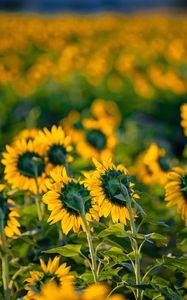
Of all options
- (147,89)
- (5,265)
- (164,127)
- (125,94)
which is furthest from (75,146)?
(125,94)

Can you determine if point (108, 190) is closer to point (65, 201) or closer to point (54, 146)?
point (65, 201)

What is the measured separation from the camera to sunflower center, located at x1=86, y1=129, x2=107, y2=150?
156 inches

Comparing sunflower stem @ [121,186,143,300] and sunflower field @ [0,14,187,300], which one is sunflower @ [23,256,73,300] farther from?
sunflower stem @ [121,186,143,300]

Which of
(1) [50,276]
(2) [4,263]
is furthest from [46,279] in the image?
(2) [4,263]

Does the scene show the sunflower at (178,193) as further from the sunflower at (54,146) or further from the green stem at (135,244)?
the sunflower at (54,146)

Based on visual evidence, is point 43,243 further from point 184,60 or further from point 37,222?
point 184,60

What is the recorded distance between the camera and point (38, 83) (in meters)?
7.89

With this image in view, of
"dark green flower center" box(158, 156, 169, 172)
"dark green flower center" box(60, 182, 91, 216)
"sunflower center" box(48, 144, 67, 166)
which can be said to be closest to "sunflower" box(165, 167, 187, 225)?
"dark green flower center" box(60, 182, 91, 216)

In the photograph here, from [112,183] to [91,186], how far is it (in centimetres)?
7

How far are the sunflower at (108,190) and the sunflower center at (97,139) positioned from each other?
1743 mm

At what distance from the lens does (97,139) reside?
3.97m

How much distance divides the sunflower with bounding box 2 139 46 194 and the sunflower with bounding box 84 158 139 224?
1.95 feet

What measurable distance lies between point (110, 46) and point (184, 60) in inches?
56.1

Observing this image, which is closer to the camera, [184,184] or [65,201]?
[65,201]
